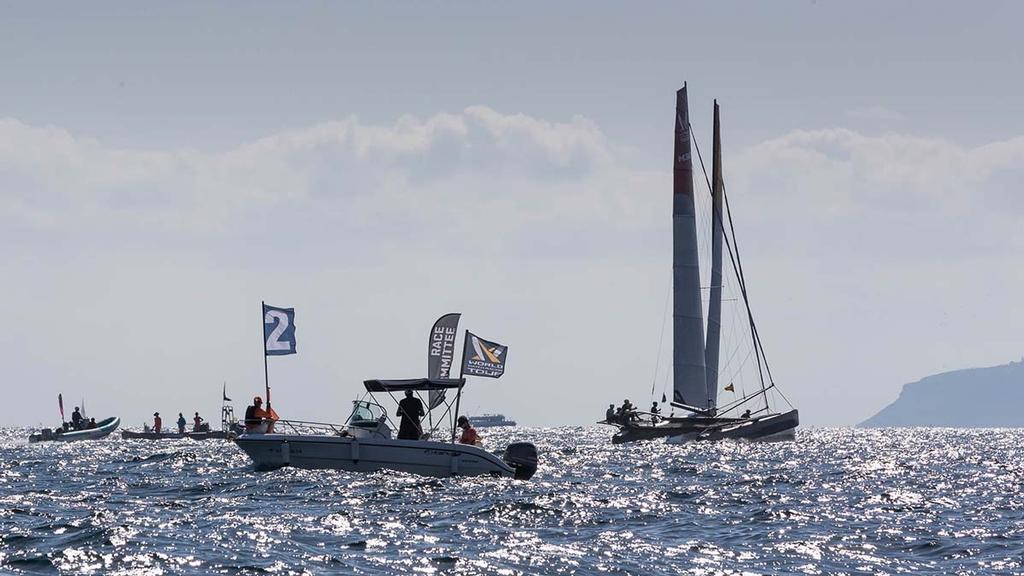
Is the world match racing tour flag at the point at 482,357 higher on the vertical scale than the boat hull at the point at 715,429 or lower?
higher

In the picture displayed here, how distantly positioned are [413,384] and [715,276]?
163 feet

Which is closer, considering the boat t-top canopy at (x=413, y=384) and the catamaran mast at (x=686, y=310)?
the boat t-top canopy at (x=413, y=384)

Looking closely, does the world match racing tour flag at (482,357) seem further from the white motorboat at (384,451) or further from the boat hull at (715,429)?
the boat hull at (715,429)

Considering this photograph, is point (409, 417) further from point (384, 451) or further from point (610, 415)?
point (610, 415)

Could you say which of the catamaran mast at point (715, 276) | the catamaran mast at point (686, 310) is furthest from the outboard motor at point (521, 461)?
the catamaran mast at point (715, 276)

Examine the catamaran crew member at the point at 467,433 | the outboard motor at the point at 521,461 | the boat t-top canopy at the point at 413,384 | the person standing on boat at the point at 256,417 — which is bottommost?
the outboard motor at the point at 521,461

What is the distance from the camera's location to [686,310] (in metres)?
79.6

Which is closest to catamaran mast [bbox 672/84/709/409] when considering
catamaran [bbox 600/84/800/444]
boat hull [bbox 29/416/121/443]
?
catamaran [bbox 600/84/800/444]

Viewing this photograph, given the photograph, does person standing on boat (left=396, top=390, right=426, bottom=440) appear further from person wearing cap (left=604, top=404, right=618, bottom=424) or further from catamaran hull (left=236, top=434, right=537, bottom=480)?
person wearing cap (left=604, top=404, right=618, bottom=424)

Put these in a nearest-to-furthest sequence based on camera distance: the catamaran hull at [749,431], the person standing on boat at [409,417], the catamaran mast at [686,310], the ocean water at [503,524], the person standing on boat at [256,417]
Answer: the ocean water at [503,524] → the person standing on boat at [409,417] → the person standing on boat at [256,417] → the catamaran hull at [749,431] → the catamaran mast at [686,310]

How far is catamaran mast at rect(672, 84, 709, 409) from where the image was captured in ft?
→ 260

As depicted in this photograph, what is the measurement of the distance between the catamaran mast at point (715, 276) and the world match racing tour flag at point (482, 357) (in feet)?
152

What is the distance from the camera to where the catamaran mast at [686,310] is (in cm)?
7938

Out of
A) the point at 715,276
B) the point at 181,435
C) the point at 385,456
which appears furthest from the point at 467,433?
the point at 181,435
